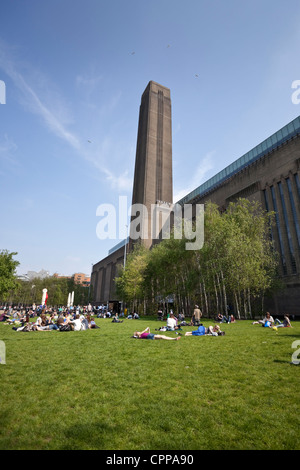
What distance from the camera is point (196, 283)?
120 ft

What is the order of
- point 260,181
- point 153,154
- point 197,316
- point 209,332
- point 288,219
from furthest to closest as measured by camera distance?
point 153,154 → point 260,181 → point 288,219 → point 197,316 → point 209,332

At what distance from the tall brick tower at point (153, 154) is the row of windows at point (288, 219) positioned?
4100 centimetres

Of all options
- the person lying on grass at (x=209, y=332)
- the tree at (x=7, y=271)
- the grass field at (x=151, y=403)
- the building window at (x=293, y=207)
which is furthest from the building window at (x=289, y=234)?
the tree at (x=7, y=271)

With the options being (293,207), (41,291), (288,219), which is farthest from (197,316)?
(41,291)

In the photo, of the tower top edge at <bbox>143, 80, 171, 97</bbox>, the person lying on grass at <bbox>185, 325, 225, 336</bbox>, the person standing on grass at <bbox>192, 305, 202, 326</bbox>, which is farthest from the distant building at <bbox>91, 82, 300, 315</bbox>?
the person lying on grass at <bbox>185, 325, 225, 336</bbox>

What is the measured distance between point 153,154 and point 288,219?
5874cm

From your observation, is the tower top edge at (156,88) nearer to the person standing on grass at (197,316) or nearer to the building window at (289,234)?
the building window at (289,234)

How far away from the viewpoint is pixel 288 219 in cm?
3731

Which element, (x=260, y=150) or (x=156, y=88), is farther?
(x=156, y=88)

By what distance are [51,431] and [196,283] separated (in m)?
34.3

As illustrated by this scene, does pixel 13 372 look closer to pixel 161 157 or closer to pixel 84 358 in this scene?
pixel 84 358

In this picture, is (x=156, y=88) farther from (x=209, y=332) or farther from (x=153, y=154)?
(x=209, y=332)

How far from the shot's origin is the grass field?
135 inches
